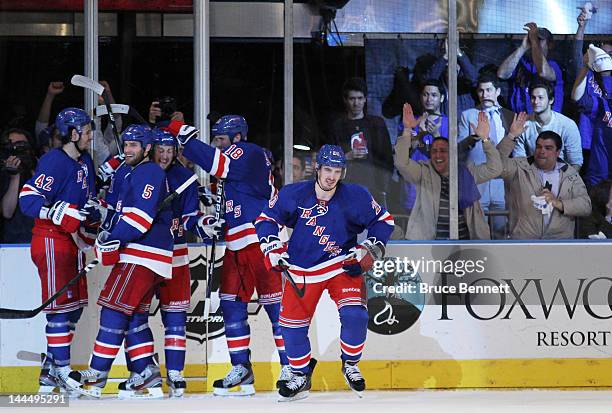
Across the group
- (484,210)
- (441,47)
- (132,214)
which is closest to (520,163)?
(484,210)

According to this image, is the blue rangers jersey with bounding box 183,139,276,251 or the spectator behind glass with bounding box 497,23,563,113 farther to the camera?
the spectator behind glass with bounding box 497,23,563,113

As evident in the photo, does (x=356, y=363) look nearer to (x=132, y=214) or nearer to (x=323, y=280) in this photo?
(x=323, y=280)

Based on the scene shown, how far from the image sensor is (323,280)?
19.9ft

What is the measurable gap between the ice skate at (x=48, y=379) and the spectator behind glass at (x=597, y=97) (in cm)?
286

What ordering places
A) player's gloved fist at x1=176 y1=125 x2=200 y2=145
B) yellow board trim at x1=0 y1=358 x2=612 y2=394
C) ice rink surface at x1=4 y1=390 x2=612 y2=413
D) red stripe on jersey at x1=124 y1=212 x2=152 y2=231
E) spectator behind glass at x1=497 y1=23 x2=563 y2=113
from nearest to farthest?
ice rink surface at x1=4 y1=390 x2=612 y2=413, red stripe on jersey at x1=124 y1=212 x2=152 y2=231, player's gloved fist at x1=176 y1=125 x2=200 y2=145, yellow board trim at x1=0 y1=358 x2=612 y2=394, spectator behind glass at x1=497 y1=23 x2=563 y2=113

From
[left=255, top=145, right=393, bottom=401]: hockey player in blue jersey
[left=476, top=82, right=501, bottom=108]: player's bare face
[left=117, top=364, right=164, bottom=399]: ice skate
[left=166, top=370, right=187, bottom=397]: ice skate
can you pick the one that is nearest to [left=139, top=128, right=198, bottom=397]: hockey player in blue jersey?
[left=166, top=370, right=187, bottom=397]: ice skate

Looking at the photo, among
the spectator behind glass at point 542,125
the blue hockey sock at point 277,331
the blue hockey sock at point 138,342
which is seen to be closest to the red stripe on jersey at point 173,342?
the blue hockey sock at point 138,342

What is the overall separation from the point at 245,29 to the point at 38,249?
5.11ft

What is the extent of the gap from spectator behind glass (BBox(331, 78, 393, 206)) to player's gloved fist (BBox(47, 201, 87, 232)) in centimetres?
144

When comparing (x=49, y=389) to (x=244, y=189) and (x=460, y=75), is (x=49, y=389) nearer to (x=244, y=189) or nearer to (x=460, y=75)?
(x=244, y=189)

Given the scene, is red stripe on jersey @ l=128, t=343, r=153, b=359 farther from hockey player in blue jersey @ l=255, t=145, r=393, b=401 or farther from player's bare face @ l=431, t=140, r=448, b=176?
player's bare face @ l=431, t=140, r=448, b=176

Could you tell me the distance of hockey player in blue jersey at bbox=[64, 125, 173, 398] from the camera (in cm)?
608

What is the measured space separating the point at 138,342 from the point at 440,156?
1839mm

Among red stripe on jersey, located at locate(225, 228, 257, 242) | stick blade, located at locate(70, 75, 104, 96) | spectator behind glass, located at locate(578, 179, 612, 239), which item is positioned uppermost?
stick blade, located at locate(70, 75, 104, 96)
